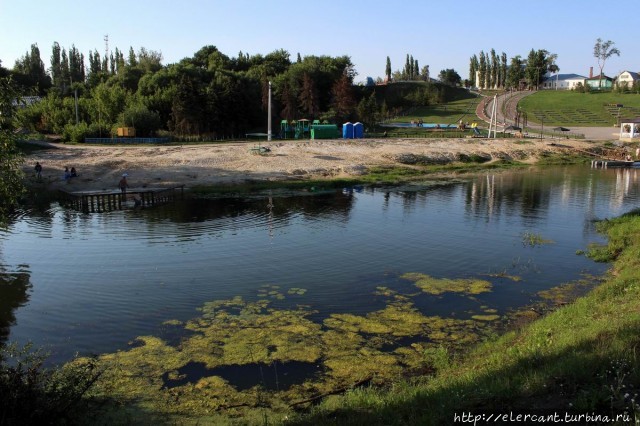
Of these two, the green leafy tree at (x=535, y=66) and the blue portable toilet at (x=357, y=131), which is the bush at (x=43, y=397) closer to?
the blue portable toilet at (x=357, y=131)

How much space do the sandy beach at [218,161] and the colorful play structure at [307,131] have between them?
23.7 feet

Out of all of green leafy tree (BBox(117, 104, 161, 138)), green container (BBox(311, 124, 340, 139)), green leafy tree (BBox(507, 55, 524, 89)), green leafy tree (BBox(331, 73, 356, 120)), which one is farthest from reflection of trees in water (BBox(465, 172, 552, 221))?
green leafy tree (BBox(507, 55, 524, 89))

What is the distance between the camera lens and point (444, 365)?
14.3 metres

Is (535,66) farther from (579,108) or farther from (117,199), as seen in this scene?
(117,199)

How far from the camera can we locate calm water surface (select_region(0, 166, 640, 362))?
19484 mm

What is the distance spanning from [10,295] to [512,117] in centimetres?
12158

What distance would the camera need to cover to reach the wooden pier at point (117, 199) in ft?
139

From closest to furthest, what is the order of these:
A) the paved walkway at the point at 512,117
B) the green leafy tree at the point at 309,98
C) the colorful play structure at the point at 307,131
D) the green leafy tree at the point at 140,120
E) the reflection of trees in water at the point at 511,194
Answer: the reflection of trees in water at the point at 511,194 < the green leafy tree at the point at 140,120 < the colorful play structure at the point at 307,131 < the paved walkway at the point at 512,117 < the green leafy tree at the point at 309,98

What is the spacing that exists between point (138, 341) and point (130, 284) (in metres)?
6.44

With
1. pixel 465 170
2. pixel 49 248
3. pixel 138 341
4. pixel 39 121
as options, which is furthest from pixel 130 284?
pixel 39 121

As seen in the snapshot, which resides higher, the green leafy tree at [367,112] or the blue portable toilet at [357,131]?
the green leafy tree at [367,112]

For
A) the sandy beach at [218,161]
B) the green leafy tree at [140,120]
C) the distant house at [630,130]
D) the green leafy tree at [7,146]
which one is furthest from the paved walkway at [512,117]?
the green leafy tree at [7,146]

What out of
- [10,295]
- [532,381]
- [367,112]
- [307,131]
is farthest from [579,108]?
[532,381]

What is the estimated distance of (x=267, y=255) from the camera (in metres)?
27.2
